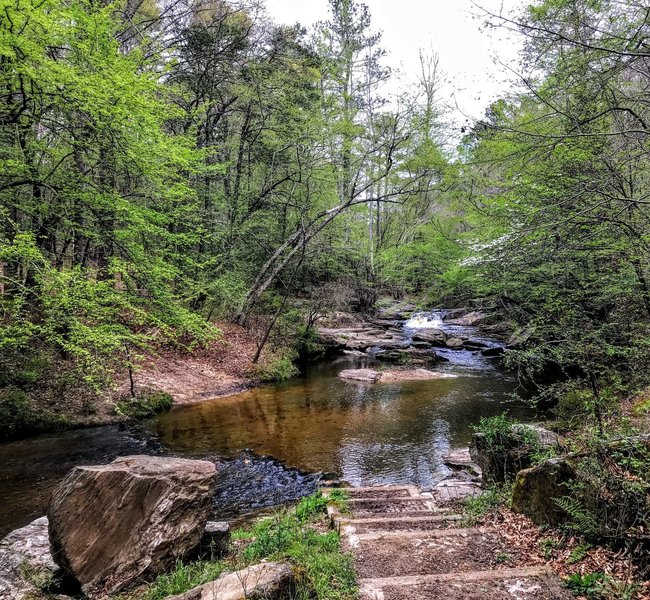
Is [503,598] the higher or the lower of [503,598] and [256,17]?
the lower

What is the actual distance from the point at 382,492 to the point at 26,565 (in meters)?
4.37

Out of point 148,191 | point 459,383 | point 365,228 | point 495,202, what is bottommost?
point 459,383

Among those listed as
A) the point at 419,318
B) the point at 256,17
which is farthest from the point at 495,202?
the point at 419,318

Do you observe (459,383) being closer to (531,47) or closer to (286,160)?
(531,47)

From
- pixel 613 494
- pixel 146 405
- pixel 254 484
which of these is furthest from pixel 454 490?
pixel 146 405

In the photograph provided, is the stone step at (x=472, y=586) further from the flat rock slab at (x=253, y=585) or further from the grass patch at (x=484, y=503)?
the grass patch at (x=484, y=503)

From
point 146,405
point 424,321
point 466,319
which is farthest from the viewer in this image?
point 424,321

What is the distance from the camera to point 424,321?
87.0 feet

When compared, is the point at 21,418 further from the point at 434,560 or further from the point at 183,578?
the point at 434,560

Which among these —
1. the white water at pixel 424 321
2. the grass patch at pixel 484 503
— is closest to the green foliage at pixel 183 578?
the grass patch at pixel 484 503

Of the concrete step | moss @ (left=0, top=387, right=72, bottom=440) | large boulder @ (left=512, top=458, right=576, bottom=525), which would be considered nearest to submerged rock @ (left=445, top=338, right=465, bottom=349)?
the concrete step

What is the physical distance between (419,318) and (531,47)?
21902mm

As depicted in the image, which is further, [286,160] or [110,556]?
[286,160]

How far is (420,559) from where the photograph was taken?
339cm
